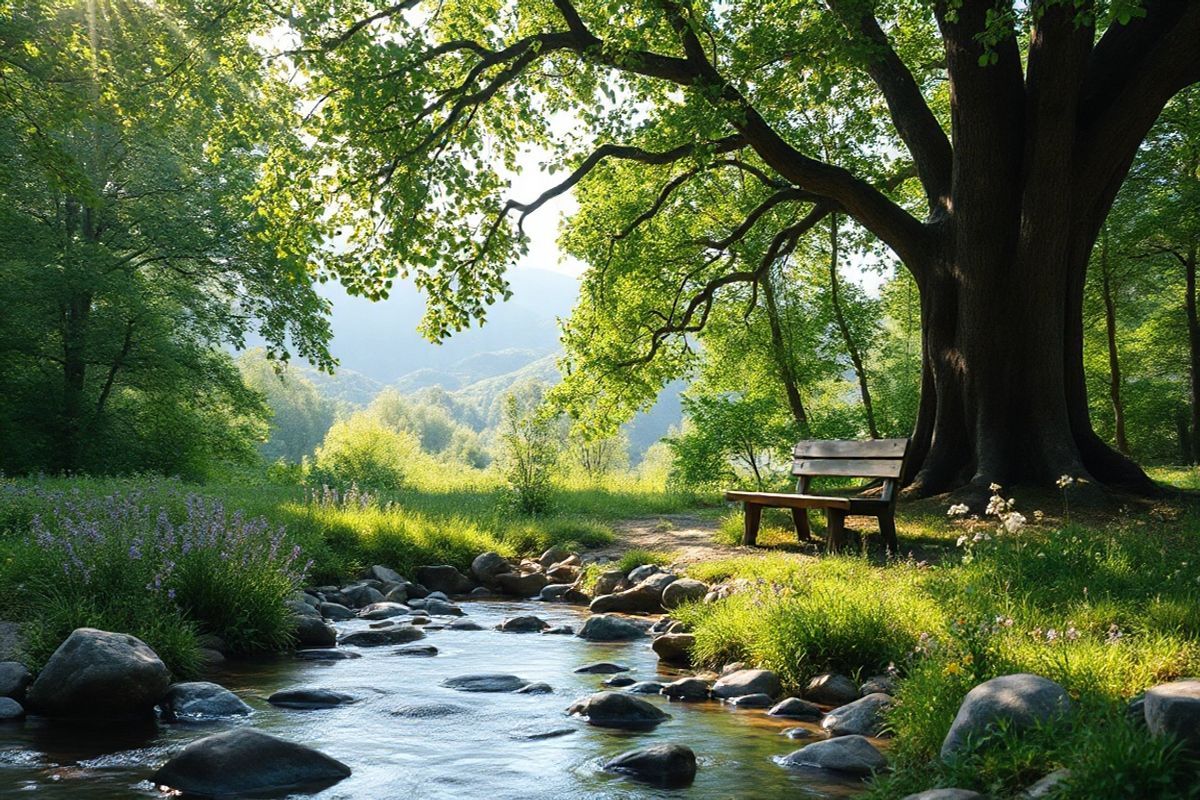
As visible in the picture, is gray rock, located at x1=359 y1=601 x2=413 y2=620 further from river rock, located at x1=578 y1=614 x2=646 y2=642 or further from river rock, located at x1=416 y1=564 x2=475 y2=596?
river rock, located at x1=578 y1=614 x2=646 y2=642

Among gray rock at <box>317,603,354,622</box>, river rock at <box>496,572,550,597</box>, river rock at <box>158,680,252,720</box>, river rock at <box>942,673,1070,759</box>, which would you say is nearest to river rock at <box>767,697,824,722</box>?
river rock at <box>942,673,1070,759</box>

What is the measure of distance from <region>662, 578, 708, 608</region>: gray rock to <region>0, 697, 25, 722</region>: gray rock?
5.62m

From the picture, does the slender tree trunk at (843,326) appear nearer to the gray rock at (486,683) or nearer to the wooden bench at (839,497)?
the wooden bench at (839,497)

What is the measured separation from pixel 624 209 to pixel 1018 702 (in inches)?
530

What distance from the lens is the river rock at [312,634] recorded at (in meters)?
8.17

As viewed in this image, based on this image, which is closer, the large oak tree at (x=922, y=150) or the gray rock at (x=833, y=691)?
the gray rock at (x=833, y=691)

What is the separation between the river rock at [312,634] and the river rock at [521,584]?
3.97 m

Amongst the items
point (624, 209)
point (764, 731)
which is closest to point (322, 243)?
point (624, 209)

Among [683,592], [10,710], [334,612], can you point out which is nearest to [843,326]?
[683,592]

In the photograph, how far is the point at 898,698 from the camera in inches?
211

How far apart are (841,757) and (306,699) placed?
3462 mm

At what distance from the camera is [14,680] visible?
5.93 metres

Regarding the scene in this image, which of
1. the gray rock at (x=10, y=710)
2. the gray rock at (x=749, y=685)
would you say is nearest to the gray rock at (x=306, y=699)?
the gray rock at (x=10, y=710)

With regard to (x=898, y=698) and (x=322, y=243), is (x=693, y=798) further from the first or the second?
(x=322, y=243)
